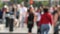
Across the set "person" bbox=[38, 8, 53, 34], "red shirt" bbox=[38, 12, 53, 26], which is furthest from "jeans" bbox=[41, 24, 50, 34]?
"red shirt" bbox=[38, 12, 53, 26]

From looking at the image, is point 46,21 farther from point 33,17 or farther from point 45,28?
point 33,17

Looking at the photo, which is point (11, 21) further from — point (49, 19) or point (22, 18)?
point (49, 19)

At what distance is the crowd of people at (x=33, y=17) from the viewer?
8703 mm

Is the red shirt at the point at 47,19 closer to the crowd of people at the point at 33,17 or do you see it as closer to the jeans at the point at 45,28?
the crowd of people at the point at 33,17

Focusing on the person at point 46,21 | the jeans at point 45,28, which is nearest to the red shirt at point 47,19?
the person at point 46,21

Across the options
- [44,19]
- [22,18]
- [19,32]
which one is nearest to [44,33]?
[44,19]

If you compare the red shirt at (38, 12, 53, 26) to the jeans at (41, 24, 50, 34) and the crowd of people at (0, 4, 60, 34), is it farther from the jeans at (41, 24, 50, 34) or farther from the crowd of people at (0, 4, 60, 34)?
the jeans at (41, 24, 50, 34)

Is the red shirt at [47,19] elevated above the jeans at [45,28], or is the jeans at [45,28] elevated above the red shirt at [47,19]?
the red shirt at [47,19]

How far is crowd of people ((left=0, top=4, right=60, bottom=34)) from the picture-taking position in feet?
28.6

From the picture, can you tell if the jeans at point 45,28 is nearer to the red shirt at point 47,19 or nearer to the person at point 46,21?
the person at point 46,21

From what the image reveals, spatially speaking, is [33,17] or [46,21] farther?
[33,17]

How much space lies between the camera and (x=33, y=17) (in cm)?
1063

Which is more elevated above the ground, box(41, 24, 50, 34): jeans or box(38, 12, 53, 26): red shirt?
box(38, 12, 53, 26): red shirt

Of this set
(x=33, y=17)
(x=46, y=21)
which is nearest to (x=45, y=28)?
(x=46, y=21)
